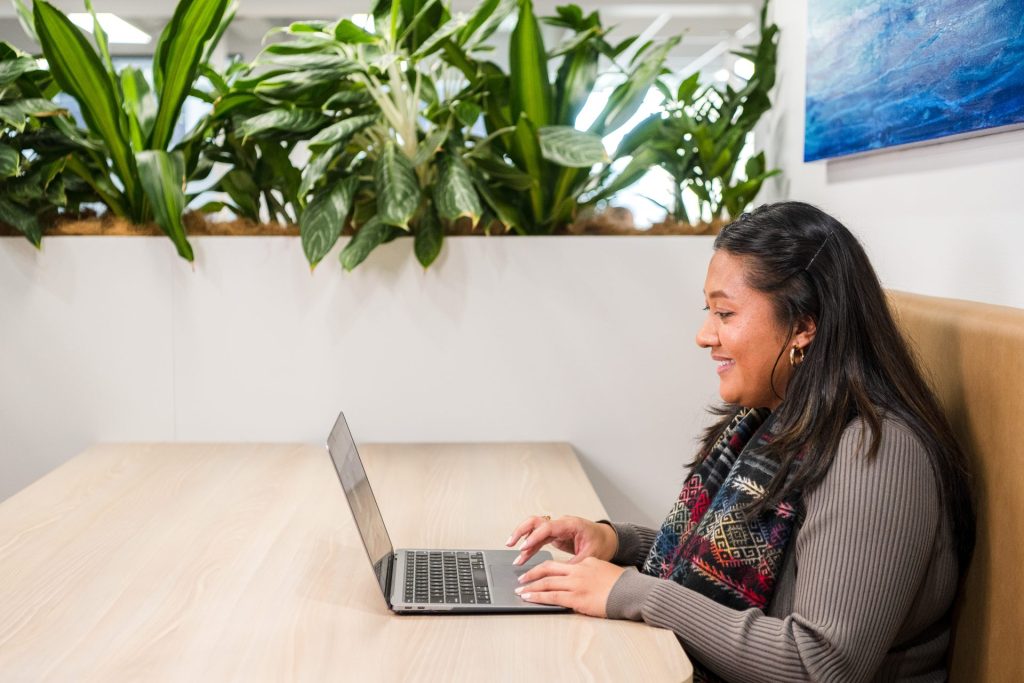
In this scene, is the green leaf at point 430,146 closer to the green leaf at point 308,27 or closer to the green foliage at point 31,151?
the green leaf at point 308,27

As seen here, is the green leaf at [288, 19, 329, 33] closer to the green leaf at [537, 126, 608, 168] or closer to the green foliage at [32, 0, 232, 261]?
the green foliage at [32, 0, 232, 261]

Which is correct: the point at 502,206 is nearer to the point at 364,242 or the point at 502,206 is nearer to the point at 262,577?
the point at 364,242

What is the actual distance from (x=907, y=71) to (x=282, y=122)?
1.23 metres

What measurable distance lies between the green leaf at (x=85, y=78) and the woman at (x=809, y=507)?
53.8 inches

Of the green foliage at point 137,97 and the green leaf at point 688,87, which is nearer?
the green foliage at point 137,97

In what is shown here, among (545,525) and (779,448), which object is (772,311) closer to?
(779,448)

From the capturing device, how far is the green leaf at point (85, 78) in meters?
2.13

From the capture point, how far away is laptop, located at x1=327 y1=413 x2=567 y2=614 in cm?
129

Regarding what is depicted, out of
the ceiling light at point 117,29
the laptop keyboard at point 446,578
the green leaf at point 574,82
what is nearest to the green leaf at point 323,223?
the green leaf at point 574,82

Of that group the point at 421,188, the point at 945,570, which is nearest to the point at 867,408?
the point at 945,570

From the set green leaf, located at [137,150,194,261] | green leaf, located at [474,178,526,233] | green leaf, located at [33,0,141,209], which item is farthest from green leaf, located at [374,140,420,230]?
green leaf, located at [33,0,141,209]

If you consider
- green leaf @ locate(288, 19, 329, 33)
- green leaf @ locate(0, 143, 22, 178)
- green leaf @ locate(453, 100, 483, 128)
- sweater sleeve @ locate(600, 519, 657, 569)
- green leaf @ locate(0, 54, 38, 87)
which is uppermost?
green leaf @ locate(288, 19, 329, 33)

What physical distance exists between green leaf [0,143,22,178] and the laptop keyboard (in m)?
1.26

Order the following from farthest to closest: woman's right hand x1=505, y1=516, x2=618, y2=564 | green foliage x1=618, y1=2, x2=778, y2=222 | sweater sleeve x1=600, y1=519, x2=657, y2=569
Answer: green foliage x1=618, y1=2, x2=778, y2=222 < sweater sleeve x1=600, y1=519, x2=657, y2=569 < woman's right hand x1=505, y1=516, x2=618, y2=564
